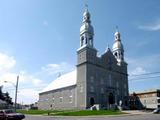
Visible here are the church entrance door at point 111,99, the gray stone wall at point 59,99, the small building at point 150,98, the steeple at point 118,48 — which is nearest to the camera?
the gray stone wall at point 59,99

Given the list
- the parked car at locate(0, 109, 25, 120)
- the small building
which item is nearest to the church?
the small building

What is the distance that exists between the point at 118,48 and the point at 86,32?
52.8ft

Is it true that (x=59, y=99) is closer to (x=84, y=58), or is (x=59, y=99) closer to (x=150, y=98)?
(x=84, y=58)

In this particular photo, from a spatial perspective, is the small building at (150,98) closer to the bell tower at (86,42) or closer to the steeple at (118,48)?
the steeple at (118,48)

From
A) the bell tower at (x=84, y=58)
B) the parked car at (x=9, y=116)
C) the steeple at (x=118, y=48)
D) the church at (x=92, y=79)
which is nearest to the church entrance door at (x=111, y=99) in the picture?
the church at (x=92, y=79)

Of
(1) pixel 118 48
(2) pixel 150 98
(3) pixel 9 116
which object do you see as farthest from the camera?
(2) pixel 150 98

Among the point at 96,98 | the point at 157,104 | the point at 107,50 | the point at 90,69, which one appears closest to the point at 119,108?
the point at 96,98

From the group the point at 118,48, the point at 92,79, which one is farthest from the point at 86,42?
the point at 118,48

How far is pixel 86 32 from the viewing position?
66.8 meters

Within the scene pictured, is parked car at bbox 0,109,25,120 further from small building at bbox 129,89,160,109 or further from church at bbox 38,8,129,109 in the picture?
small building at bbox 129,89,160,109

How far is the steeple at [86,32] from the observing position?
66812 mm

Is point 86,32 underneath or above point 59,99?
above

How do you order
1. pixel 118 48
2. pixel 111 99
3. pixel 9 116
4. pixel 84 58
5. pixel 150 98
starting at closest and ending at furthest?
pixel 9 116 → pixel 84 58 → pixel 111 99 → pixel 118 48 → pixel 150 98

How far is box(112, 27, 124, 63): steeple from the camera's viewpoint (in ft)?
258
